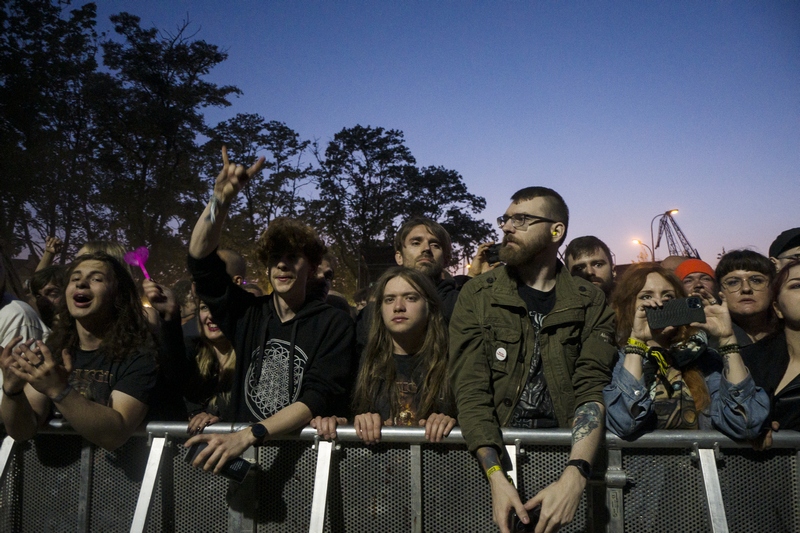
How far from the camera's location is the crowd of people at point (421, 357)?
→ 2664mm

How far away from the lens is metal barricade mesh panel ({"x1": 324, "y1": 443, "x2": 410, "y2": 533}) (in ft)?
9.15

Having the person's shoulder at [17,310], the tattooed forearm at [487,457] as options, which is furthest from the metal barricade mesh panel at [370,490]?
the person's shoulder at [17,310]

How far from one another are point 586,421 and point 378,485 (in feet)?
3.29

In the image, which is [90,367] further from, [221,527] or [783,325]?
[783,325]

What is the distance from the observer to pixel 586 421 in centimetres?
263

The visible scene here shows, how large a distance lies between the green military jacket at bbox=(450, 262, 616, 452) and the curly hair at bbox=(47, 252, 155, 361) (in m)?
1.76

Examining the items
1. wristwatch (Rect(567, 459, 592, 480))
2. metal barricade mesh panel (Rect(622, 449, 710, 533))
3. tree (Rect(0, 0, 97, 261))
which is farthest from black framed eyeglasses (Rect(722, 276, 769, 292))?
tree (Rect(0, 0, 97, 261))

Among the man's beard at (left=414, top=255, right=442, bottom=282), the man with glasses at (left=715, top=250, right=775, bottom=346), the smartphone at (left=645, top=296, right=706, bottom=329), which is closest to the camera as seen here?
the smartphone at (left=645, top=296, right=706, bottom=329)

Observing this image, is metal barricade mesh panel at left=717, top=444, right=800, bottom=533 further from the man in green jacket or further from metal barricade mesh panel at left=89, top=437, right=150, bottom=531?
metal barricade mesh panel at left=89, top=437, right=150, bottom=531

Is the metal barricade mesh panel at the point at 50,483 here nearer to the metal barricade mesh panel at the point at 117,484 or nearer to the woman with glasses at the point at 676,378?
the metal barricade mesh panel at the point at 117,484

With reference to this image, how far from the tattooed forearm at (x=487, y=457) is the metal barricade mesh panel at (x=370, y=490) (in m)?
0.38

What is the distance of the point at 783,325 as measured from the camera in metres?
3.17

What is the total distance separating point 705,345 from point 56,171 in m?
23.9

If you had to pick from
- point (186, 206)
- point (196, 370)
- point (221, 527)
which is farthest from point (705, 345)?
point (186, 206)
